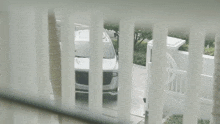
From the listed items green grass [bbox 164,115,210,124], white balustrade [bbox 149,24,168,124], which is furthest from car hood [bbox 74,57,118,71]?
green grass [bbox 164,115,210,124]

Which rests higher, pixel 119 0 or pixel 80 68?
pixel 119 0

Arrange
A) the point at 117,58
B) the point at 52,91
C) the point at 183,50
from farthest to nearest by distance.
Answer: the point at 52,91 < the point at 117,58 < the point at 183,50

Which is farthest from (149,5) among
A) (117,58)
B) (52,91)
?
(52,91)

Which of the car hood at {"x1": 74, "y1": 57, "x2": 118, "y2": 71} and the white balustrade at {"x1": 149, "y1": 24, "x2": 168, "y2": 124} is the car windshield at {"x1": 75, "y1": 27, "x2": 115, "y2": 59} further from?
the white balustrade at {"x1": 149, "y1": 24, "x2": 168, "y2": 124}

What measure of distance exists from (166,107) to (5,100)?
3.11ft

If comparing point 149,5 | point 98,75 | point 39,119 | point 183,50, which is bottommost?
point 39,119

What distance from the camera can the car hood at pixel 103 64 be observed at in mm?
1062

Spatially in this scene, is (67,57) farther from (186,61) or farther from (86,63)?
(186,61)

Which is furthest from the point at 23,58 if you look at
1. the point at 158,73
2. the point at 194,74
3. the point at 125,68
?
the point at 194,74

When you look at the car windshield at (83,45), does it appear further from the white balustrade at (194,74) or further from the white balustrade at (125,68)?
the white balustrade at (194,74)

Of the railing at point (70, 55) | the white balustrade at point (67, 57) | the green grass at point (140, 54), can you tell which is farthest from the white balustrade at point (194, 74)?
the white balustrade at point (67, 57)

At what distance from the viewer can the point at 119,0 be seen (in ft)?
3.13

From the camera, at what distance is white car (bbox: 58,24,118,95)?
3.45ft

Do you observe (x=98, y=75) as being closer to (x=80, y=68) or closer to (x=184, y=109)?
(x=80, y=68)
